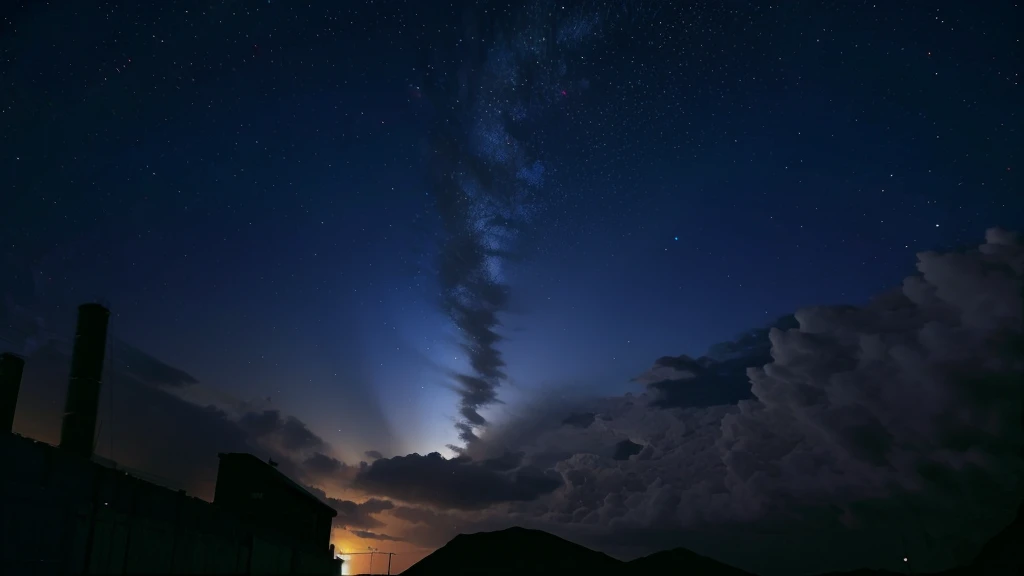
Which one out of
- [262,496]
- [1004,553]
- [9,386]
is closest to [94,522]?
[9,386]

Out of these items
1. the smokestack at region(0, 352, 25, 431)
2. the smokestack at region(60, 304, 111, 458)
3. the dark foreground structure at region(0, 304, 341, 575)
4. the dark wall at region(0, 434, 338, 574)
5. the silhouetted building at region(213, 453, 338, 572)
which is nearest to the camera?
the dark wall at region(0, 434, 338, 574)

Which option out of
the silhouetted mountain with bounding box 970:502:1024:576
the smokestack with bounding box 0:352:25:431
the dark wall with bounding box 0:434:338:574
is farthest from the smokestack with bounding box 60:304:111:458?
the silhouetted mountain with bounding box 970:502:1024:576

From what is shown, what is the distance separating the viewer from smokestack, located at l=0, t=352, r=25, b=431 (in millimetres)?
25781

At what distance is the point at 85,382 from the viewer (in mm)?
28938

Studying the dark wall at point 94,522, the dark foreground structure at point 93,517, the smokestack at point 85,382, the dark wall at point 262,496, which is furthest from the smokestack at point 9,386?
the dark wall at point 262,496

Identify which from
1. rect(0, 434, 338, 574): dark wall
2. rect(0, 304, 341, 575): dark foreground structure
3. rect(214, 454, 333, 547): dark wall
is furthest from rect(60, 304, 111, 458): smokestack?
rect(214, 454, 333, 547): dark wall

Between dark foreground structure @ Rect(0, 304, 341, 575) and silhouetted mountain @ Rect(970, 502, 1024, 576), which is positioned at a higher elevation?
dark foreground structure @ Rect(0, 304, 341, 575)

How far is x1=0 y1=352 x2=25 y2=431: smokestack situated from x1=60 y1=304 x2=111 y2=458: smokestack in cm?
Answer: 246

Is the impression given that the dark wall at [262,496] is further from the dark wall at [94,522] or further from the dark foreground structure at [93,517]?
the dark wall at [94,522]

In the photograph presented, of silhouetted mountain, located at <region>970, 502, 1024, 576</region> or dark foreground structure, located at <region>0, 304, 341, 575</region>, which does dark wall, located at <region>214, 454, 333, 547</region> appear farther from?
silhouetted mountain, located at <region>970, 502, 1024, 576</region>

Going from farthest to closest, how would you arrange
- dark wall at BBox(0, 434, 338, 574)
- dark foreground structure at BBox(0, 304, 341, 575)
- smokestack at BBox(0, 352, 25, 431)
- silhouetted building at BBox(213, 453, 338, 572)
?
silhouetted building at BBox(213, 453, 338, 572), smokestack at BBox(0, 352, 25, 431), dark foreground structure at BBox(0, 304, 341, 575), dark wall at BBox(0, 434, 338, 574)

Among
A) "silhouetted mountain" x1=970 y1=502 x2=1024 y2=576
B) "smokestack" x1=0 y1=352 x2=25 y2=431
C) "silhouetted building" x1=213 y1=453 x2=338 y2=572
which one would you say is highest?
"smokestack" x1=0 y1=352 x2=25 y2=431

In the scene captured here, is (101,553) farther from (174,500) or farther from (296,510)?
(296,510)

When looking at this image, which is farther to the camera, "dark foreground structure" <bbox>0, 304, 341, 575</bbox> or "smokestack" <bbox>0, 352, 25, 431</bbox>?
"smokestack" <bbox>0, 352, 25, 431</bbox>
